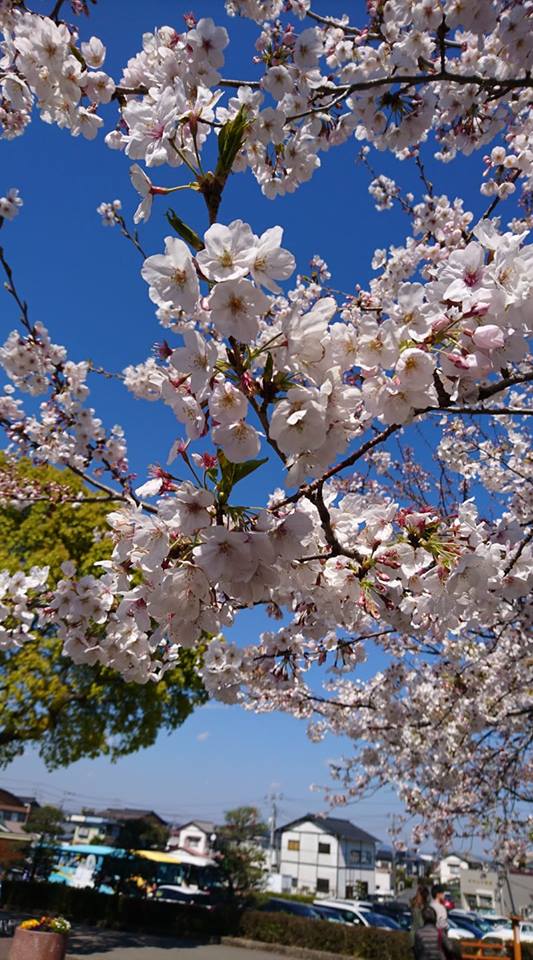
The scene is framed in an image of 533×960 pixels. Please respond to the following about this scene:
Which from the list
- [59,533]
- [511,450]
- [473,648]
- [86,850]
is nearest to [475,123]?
[511,450]

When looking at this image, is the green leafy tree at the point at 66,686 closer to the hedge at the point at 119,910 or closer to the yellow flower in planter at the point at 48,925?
the yellow flower in planter at the point at 48,925

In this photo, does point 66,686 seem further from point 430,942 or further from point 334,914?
point 334,914

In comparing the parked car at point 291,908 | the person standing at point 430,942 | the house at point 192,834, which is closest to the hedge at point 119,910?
the parked car at point 291,908

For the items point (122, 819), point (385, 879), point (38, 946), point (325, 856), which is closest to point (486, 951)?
point (38, 946)

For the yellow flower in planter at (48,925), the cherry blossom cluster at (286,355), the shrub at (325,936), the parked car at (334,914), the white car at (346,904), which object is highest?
the cherry blossom cluster at (286,355)

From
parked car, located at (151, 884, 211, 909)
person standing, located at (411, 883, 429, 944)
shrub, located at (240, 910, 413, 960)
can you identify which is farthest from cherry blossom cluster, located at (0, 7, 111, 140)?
parked car, located at (151, 884, 211, 909)

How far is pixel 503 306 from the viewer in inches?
46.3

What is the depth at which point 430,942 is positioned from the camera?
5516 mm

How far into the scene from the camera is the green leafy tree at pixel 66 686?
31.3 feet

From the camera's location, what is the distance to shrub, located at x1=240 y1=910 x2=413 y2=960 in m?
11.8

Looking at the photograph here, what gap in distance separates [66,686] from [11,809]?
44.1m

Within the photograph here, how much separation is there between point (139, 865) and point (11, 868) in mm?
4524

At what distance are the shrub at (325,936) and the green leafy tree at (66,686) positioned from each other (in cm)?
617

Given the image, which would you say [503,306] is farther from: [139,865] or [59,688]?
[139,865]
